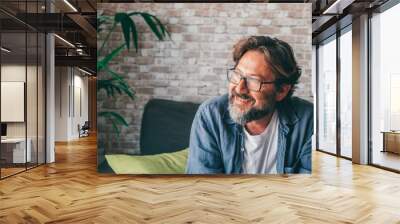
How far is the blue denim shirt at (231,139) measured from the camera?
20.8 feet

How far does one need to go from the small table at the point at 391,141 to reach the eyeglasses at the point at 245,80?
2.66 meters

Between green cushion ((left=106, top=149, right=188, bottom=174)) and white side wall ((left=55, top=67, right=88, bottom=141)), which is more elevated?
white side wall ((left=55, top=67, right=88, bottom=141))

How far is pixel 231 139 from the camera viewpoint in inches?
250

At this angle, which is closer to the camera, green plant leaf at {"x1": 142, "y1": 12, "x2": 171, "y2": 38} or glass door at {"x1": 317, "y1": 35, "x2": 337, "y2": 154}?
green plant leaf at {"x1": 142, "y1": 12, "x2": 171, "y2": 38}

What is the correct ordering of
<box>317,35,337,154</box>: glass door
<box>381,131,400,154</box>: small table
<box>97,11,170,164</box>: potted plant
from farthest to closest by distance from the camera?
1. <box>317,35,337,154</box>: glass door
2. <box>381,131,400,154</box>: small table
3. <box>97,11,170,164</box>: potted plant

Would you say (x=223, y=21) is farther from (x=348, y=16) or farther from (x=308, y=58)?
(x=348, y=16)

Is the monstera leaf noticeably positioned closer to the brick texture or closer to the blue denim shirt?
the brick texture

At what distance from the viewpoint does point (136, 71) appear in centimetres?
646

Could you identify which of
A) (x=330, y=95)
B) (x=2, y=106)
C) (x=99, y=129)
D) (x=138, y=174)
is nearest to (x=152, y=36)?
(x=99, y=129)

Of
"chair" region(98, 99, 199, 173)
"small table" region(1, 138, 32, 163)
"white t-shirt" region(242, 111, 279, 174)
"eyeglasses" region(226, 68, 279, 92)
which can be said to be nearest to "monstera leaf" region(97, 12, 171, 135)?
"chair" region(98, 99, 199, 173)

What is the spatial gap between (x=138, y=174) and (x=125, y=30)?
2.43 meters

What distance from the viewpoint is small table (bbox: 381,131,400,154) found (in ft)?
23.5

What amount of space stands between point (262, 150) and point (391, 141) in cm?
278

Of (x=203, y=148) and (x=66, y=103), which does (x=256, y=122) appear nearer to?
(x=203, y=148)
